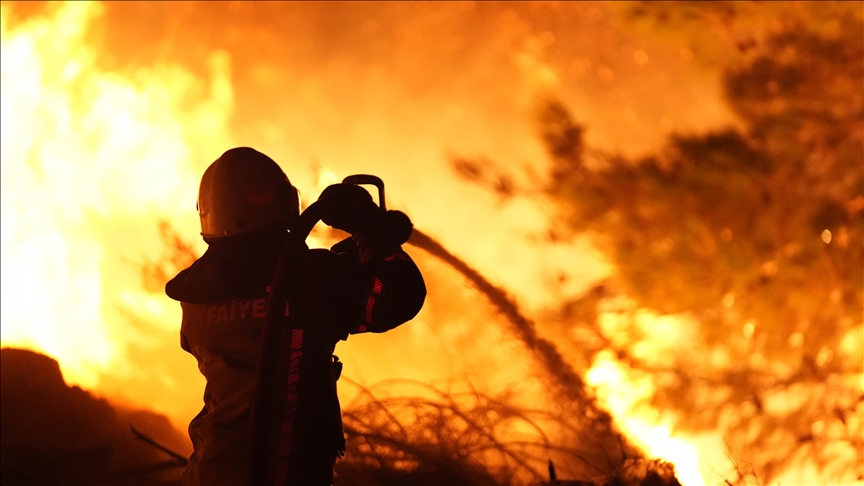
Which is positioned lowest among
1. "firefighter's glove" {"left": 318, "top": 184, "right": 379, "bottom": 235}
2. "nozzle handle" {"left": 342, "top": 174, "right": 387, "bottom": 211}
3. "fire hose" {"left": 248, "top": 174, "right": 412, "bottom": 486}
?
"fire hose" {"left": 248, "top": 174, "right": 412, "bottom": 486}

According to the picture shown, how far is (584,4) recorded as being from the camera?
5.65 m

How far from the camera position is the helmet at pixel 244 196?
7.51ft

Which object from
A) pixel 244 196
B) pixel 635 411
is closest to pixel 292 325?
pixel 244 196

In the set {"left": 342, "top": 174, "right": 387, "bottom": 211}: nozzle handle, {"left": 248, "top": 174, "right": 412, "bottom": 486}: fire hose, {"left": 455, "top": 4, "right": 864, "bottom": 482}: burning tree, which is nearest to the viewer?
{"left": 248, "top": 174, "right": 412, "bottom": 486}: fire hose

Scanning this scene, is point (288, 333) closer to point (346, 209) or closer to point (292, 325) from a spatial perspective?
point (292, 325)

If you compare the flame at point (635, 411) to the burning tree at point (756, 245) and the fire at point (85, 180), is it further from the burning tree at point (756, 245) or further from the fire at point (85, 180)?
the fire at point (85, 180)

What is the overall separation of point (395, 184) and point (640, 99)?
6.95 ft

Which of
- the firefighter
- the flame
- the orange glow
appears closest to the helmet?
the firefighter

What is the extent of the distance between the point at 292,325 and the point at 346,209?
1.28ft

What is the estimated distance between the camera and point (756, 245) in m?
4.58

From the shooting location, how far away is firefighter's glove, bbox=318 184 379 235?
83.7 inches

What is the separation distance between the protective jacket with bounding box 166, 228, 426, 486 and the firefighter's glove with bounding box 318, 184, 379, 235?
60 millimetres

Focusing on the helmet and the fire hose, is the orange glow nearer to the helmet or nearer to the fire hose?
the helmet

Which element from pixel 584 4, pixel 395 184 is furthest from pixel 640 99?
pixel 395 184
